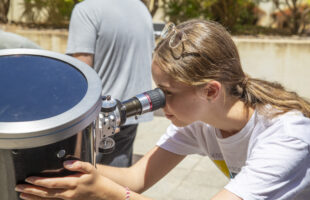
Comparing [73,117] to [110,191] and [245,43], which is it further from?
[245,43]

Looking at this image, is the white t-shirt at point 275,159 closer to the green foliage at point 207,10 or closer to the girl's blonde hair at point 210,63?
the girl's blonde hair at point 210,63

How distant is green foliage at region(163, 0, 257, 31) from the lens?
238 inches

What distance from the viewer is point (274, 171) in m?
1.31

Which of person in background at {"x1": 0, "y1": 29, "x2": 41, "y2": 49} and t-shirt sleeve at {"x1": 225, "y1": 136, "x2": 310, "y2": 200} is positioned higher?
person in background at {"x1": 0, "y1": 29, "x2": 41, "y2": 49}

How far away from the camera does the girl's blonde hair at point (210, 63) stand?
143 centimetres

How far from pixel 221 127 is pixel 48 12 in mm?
5360

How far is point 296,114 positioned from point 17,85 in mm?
893

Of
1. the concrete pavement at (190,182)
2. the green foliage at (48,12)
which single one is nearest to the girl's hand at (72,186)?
the concrete pavement at (190,182)

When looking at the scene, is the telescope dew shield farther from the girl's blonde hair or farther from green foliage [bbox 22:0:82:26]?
green foliage [bbox 22:0:82:26]

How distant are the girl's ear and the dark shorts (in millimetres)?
985

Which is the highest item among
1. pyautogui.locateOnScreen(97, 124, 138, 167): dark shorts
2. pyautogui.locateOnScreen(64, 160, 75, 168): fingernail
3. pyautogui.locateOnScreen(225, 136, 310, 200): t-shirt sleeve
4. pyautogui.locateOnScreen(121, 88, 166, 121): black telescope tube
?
pyautogui.locateOnScreen(121, 88, 166, 121): black telescope tube

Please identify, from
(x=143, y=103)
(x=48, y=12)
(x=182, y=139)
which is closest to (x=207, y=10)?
(x=48, y=12)

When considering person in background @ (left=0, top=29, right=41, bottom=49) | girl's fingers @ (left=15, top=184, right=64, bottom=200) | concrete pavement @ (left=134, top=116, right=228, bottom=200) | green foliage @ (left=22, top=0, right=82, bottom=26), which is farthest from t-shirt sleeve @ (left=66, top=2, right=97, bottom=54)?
green foliage @ (left=22, top=0, right=82, bottom=26)

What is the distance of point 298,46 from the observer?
17.5 feet
